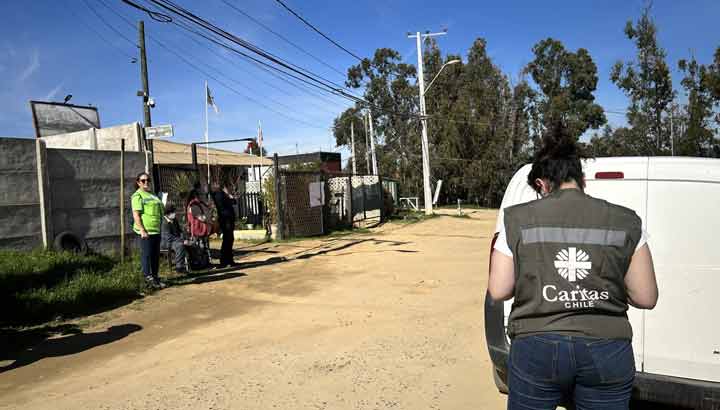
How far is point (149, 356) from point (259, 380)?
1.44m

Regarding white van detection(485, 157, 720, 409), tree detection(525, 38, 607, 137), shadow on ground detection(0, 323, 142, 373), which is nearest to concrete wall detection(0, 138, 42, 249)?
shadow on ground detection(0, 323, 142, 373)

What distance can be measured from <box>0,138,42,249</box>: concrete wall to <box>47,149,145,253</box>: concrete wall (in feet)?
0.92

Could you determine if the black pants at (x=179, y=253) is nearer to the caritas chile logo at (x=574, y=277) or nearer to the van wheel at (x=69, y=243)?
the van wheel at (x=69, y=243)

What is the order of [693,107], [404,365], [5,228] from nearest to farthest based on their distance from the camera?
[404,365] → [5,228] → [693,107]

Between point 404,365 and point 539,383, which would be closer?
point 539,383

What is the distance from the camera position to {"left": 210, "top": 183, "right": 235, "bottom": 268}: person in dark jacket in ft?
32.0

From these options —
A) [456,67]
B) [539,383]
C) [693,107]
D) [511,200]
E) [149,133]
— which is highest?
[456,67]

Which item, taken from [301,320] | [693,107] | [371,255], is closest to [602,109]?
[693,107]

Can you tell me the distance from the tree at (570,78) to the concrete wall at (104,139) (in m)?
42.8

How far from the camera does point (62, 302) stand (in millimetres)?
6488

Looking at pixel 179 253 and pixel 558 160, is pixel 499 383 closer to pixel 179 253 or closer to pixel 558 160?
pixel 558 160

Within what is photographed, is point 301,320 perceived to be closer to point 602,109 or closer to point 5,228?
point 5,228

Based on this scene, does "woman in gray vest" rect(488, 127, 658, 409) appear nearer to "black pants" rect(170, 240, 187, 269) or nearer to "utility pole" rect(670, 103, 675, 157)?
"black pants" rect(170, 240, 187, 269)

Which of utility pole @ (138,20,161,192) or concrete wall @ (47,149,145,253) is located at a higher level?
utility pole @ (138,20,161,192)
